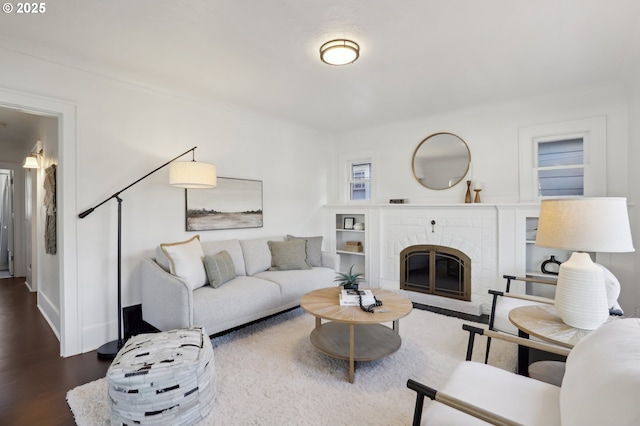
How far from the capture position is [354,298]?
2588mm

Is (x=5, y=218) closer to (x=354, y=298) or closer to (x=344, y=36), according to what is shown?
(x=354, y=298)

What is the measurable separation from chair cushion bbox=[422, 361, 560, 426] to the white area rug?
0.58 metres

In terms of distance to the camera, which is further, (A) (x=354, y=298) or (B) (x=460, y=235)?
(B) (x=460, y=235)

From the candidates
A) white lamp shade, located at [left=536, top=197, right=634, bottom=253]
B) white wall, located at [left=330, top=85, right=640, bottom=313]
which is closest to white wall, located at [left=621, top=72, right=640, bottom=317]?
white wall, located at [left=330, top=85, right=640, bottom=313]

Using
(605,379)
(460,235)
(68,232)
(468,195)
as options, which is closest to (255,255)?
(68,232)

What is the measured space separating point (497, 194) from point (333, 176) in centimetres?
260

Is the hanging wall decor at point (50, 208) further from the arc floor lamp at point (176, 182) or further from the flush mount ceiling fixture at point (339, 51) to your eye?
the flush mount ceiling fixture at point (339, 51)

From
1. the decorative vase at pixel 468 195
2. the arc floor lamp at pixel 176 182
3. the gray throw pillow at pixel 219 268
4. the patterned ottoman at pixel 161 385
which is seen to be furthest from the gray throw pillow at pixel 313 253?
the patterned ottoman at pixel 161 385

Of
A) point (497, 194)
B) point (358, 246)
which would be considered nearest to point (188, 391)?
point (358, 246)

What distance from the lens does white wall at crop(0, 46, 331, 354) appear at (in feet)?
8.70

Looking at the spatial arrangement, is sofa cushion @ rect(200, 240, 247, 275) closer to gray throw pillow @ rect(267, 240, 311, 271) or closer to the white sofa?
the white sofa

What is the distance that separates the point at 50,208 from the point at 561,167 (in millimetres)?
5601

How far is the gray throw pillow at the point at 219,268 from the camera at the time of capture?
2.95 metres

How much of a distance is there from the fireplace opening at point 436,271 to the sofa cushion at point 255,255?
78.5 inches
